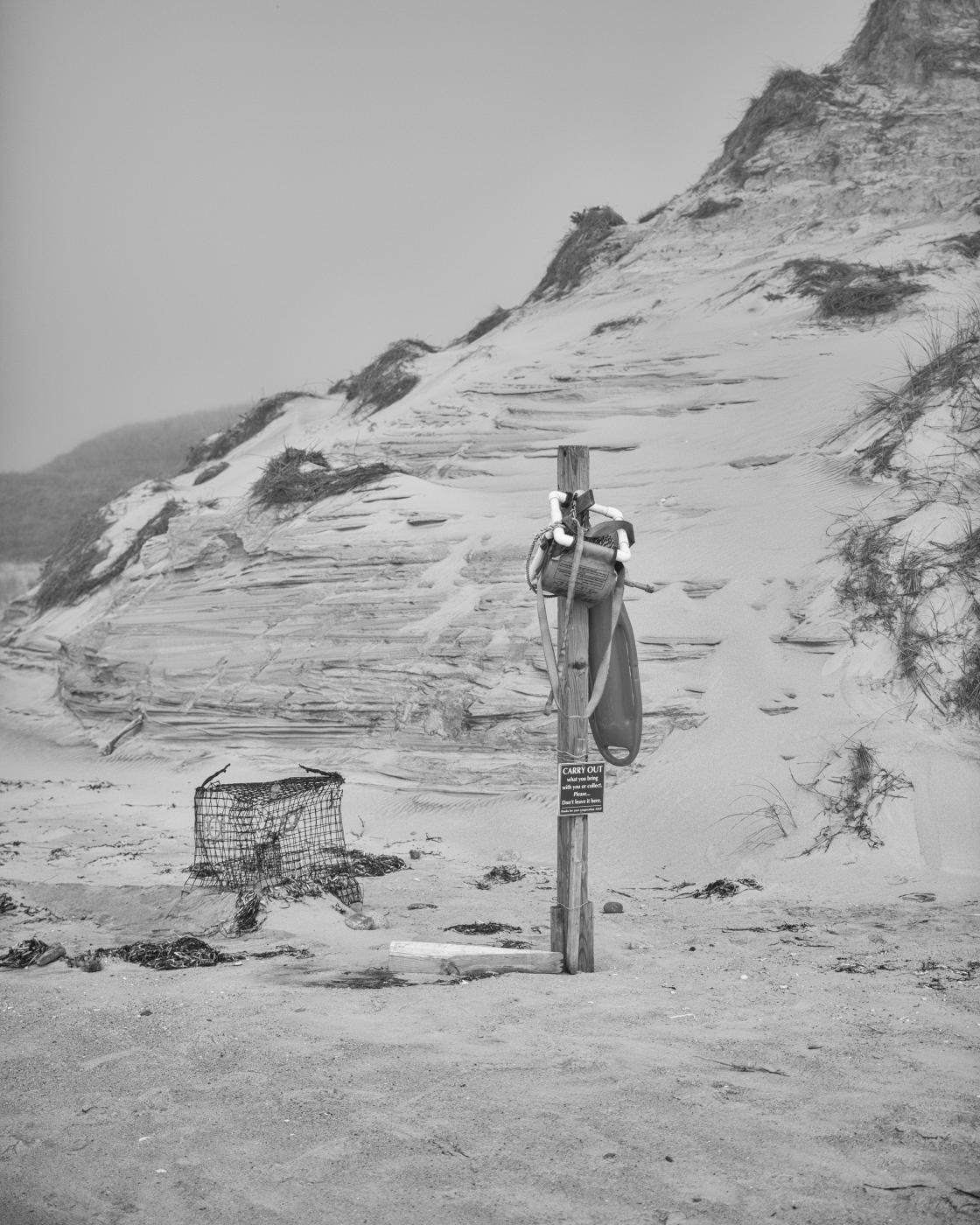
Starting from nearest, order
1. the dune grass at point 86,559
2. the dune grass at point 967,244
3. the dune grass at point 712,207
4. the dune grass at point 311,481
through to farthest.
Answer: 1. the dune grass at point 311,481
2. the dune grass at point 967,244
3. the dune grass at point 86,559
4. the dune grass at point 712,207

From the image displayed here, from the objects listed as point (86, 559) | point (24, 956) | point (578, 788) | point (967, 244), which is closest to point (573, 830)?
point (578, 788)

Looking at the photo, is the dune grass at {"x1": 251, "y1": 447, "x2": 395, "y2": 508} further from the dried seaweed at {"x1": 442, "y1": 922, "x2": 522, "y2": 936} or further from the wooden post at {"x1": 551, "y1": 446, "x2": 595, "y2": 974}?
the wooden post at {"x1": 551, "y1": 446, "x2": 595, "y2": 974}

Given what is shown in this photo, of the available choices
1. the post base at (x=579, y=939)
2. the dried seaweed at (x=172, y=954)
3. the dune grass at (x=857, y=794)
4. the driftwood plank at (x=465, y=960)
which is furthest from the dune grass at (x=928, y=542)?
the dried seaweed at (x=172, y=954)

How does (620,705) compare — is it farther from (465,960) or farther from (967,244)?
(967,244)

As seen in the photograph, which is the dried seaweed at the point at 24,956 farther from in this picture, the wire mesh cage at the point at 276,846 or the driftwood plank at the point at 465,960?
the driftwood plank at the point at 465,960

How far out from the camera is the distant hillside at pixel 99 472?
24.4 m

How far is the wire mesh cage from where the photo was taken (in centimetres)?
626

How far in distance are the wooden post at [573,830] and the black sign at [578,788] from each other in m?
0.06

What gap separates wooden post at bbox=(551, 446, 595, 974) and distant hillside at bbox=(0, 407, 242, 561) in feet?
47.8

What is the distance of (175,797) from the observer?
30.1 ft

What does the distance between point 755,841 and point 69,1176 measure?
15.4ft


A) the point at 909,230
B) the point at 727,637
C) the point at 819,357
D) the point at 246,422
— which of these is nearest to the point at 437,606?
the point at 727,637

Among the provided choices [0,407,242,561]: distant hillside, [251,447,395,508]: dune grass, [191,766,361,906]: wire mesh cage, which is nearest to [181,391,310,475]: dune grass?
[0,407,242,561]: distant hillside

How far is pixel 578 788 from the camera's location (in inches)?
177
